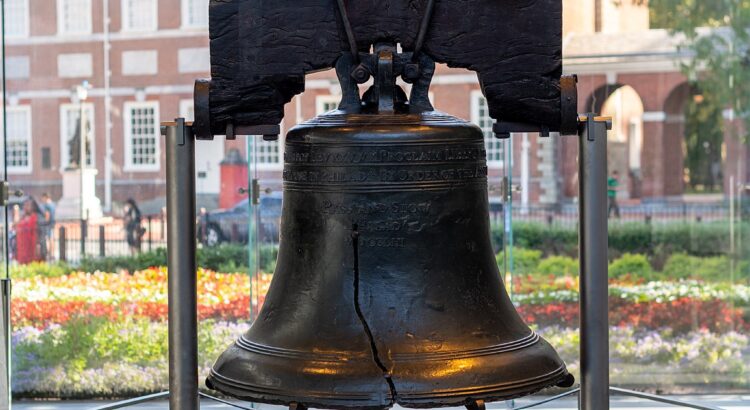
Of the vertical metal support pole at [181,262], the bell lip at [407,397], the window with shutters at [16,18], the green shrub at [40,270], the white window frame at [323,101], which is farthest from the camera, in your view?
the white window frame at [323,101]

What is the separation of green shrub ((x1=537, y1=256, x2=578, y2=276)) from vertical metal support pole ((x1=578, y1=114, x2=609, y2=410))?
428cm

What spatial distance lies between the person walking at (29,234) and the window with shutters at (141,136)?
59cm

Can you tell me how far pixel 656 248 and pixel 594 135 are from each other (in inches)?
178

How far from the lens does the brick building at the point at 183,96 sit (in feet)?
24.0

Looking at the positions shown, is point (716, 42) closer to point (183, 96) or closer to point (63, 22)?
point (183, 96)

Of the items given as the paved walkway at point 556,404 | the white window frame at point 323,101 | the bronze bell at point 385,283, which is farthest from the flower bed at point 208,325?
the bronze bell at point 385,283

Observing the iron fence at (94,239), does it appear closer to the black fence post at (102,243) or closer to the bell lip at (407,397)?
the black fence post at (102,243)

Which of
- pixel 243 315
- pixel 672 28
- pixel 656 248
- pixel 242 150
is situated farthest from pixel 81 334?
pixel 672 28

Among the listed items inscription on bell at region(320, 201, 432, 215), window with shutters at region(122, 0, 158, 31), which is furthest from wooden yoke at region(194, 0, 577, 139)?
window with shutters at region(122, 0, 158, 31)

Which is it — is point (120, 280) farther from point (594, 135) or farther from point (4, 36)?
point (594, 135)

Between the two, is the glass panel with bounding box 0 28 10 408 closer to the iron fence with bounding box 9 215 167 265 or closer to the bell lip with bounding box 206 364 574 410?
the iron fence with bounding box 9 215 167 265

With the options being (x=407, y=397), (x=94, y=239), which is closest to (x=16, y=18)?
(x=94, y=239)

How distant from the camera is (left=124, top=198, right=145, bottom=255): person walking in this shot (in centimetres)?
747

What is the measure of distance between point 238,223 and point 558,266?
74.1 inches
